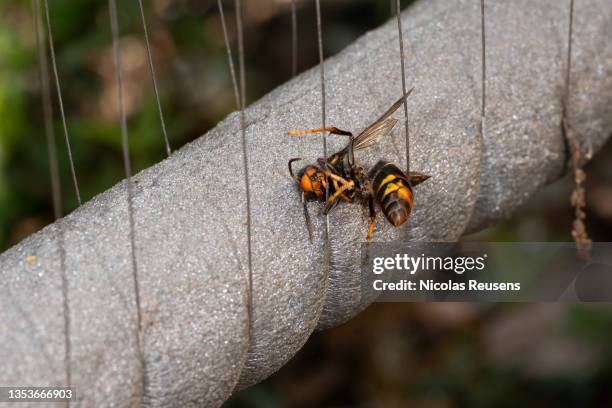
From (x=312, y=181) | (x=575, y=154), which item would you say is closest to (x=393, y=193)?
(x=312, y=181)

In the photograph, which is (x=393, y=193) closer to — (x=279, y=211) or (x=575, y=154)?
(x=279, y=211)

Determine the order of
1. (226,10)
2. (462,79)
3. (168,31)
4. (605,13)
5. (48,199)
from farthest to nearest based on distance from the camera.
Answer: (226,10), (168,31), (48,199), (605,13), (462,79)

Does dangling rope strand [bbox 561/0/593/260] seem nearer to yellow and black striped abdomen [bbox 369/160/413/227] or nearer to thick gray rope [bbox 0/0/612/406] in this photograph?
thick gray rope [bbox 0/0/612/406]

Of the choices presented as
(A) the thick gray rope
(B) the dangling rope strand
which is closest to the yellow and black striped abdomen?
(A) the thick gray rope

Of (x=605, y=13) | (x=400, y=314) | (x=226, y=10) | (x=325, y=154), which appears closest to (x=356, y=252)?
(x=325, y=154)

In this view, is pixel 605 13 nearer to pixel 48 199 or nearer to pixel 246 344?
pixel 246 344

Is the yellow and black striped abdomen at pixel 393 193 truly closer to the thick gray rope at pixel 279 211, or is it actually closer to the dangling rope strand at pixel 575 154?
the thick gray rope at pixel 279 211
